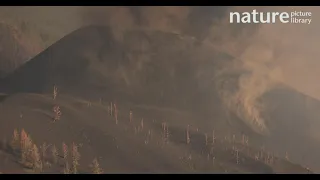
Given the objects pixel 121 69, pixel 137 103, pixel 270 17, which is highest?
pixel 270 17

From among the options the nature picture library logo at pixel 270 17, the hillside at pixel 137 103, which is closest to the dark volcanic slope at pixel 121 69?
the hillside at pixel 137 103

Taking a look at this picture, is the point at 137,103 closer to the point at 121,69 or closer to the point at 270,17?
the point at 121,69

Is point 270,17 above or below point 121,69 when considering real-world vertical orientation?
above

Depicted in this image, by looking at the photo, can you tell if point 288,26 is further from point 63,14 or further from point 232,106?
point 63,14

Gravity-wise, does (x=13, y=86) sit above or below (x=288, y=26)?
below

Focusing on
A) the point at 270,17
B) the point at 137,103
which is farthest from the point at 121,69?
the point at 270,17

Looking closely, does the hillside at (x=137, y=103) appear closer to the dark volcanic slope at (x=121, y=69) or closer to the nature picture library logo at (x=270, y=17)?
the dark volcanic slope at (x=121, y=69)
